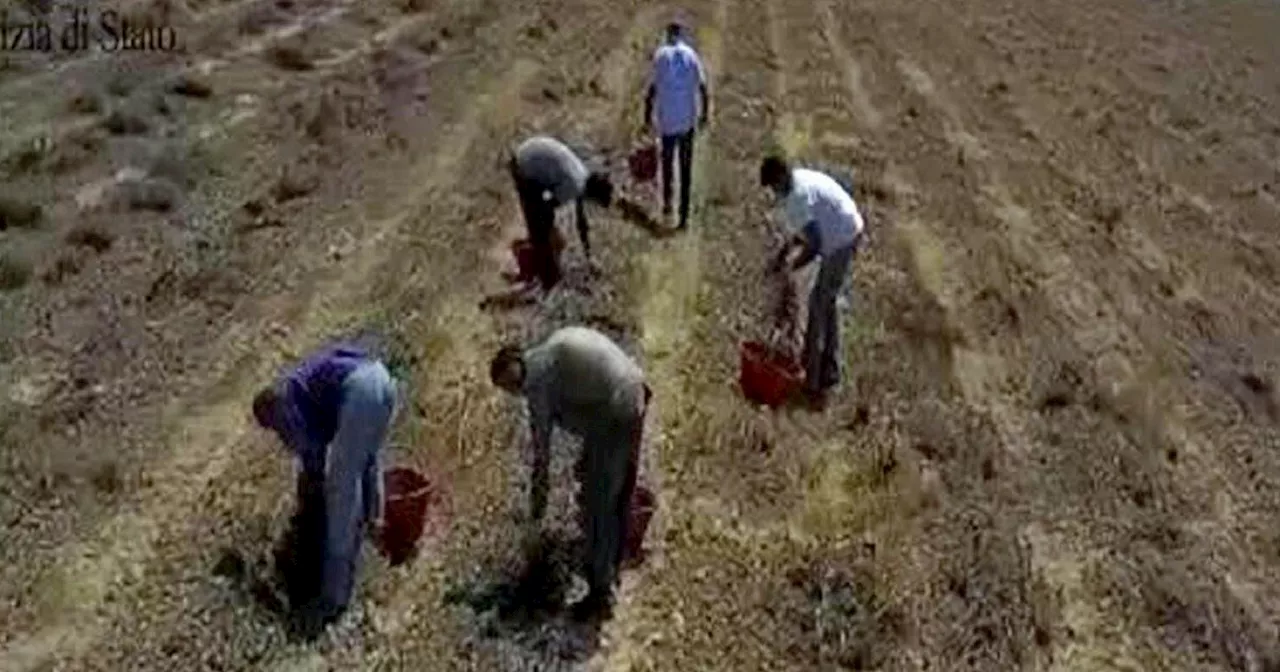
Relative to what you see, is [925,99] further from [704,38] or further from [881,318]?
[881,318]

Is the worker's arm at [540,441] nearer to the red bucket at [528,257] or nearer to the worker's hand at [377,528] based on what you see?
the worker's hand at [377,528]

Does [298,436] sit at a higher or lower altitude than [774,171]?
lower

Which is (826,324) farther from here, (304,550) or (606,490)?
(304,550)

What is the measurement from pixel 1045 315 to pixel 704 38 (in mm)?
11488

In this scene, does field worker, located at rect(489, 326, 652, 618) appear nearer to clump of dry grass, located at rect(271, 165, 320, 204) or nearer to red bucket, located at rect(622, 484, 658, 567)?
red bucket, located at rect(622, 484, 658, 567)

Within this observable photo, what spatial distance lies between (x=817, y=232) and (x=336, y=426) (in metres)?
4.37

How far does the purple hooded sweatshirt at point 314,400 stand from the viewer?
32.4ft

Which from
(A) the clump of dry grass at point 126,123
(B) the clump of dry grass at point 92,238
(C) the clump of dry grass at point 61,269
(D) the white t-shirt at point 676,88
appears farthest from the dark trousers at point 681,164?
(A) the clump of dry grass at point 126,123

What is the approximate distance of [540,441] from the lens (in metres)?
10.0

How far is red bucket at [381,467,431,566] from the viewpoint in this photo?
36.2 feet

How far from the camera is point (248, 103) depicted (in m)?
23.2

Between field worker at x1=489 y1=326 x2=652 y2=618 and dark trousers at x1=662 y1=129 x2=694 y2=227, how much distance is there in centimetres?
731

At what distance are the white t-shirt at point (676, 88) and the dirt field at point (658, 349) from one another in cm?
113

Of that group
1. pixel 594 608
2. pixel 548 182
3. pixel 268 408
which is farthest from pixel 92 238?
pixel 594 608
